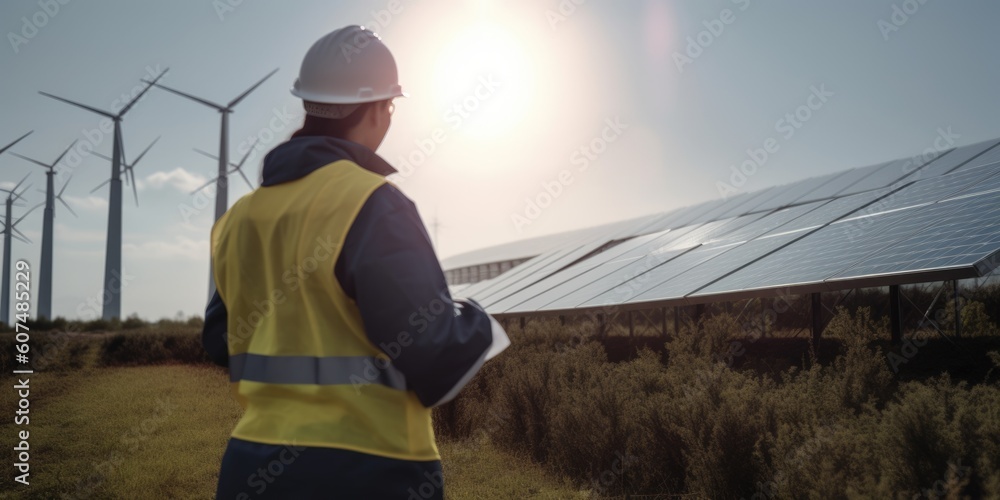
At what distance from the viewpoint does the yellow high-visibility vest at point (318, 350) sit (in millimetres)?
2072

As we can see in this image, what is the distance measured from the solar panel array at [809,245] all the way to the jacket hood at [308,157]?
22.8 ft

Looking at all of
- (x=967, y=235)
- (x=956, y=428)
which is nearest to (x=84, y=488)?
(x=956, y=428)

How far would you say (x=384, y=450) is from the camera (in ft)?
6.69

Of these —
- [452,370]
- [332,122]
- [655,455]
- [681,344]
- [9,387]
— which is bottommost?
[9,387]

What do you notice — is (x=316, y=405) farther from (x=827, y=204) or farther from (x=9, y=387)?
(x=9, y=387)

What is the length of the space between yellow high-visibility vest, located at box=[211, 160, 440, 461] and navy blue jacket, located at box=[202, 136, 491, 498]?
4cm

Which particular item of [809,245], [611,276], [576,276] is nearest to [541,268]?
[576,276]

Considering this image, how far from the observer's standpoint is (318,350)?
2.14 m

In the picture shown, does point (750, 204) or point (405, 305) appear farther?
point (750, 204)

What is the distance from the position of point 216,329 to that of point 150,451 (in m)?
7.23

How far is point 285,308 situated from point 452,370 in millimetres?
572

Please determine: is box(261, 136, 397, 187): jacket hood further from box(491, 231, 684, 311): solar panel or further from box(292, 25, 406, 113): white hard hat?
box(491, 231, 684, 311): solar panel

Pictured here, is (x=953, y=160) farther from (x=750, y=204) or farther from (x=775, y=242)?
(x=775, y=242)

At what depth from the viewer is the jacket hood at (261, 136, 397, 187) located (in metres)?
2.29
